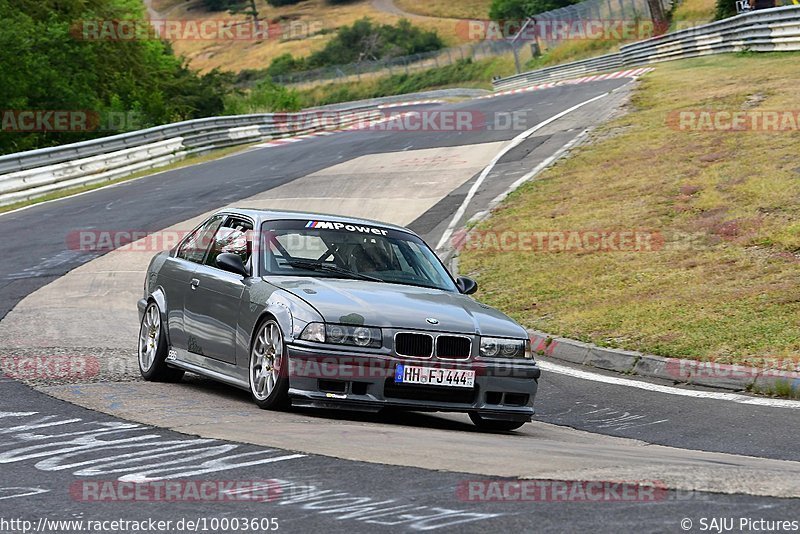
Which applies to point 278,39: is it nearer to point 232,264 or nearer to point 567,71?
point 567,71

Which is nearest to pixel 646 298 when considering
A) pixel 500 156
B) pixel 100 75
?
pixel 500 156

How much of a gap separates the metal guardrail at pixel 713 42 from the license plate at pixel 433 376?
28.5 meters

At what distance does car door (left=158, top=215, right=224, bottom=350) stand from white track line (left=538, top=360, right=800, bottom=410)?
3684mm

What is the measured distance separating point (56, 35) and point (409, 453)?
118 feet

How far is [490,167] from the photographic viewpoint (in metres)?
26.9

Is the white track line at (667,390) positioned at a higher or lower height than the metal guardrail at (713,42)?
lower

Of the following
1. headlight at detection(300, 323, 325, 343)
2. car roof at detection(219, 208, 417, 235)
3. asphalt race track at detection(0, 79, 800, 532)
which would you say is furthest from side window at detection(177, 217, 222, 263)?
headlight at detection(300, 323, 325, 343)

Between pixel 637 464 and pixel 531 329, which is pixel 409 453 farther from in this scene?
pixel 531 329

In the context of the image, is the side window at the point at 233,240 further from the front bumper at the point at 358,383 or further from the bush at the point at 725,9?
the bush at the point at 725,9

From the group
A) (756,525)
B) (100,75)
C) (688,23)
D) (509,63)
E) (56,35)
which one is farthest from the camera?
(509,63)

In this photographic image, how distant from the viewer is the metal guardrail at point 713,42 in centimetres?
3519

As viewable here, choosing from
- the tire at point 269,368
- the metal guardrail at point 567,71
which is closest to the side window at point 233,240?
the tire at point 269,368

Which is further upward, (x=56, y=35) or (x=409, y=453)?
(x=56, y=35)

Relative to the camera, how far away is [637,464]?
6.52 m
